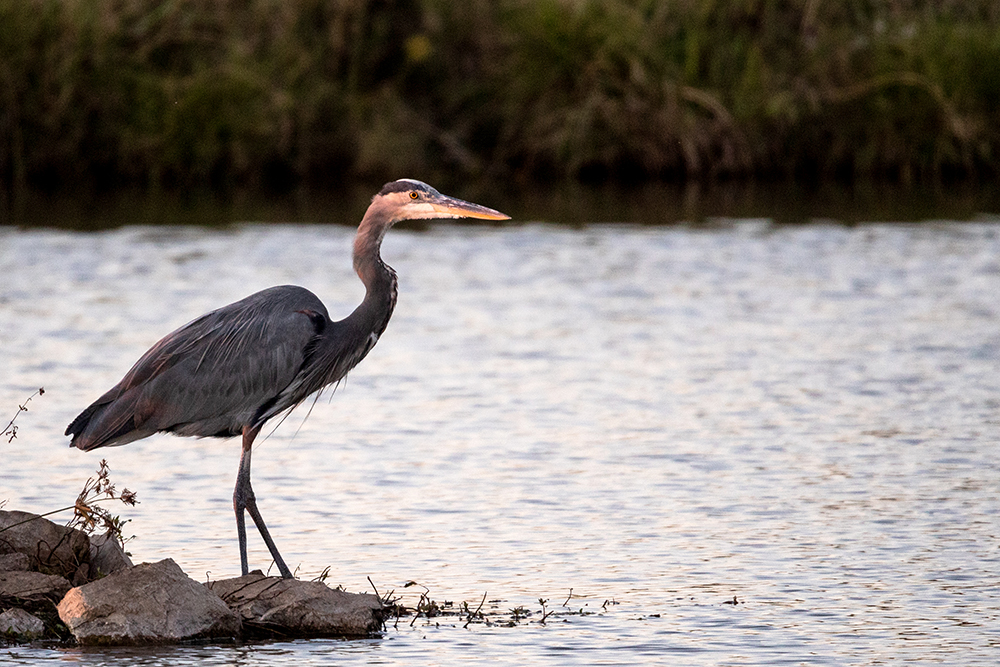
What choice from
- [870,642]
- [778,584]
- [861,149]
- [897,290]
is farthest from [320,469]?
[861,149]

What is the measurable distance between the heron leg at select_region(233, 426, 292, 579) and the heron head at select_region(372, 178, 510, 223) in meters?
1.13

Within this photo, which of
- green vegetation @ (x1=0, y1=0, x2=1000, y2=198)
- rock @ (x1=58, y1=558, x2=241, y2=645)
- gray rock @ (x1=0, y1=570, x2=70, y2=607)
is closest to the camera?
rock @ (x1=58, y1=558, x2=241, y2=645)

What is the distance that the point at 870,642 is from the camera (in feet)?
23.1

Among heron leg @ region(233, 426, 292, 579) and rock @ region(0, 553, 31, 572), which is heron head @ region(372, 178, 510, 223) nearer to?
heron leg @ region(233, 426, 292, 579)

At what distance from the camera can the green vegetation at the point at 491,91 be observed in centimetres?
2522

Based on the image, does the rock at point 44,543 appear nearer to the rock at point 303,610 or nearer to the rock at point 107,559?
the rock at point 107,559

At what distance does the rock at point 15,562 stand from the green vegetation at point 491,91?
716 inches

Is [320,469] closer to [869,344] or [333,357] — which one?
[333,357]

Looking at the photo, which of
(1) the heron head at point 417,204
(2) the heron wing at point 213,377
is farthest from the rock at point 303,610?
(1) the heron head at point 417,204

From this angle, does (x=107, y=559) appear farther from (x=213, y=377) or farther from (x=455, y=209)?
(x=455, y=209)

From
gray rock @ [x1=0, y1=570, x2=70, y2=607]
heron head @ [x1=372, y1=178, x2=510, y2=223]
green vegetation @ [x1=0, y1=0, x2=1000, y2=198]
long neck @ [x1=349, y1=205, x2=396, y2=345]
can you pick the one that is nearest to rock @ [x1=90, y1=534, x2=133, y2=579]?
gray rock @ [x1=0, y1=570, x2=70, y2=607]

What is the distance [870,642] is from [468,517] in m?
2.47

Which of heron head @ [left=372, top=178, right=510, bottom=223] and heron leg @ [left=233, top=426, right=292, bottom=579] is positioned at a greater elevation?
heron head @ [left=372, top=178, right=510, bottom=223]

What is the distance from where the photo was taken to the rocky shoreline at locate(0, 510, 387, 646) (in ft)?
22.6
